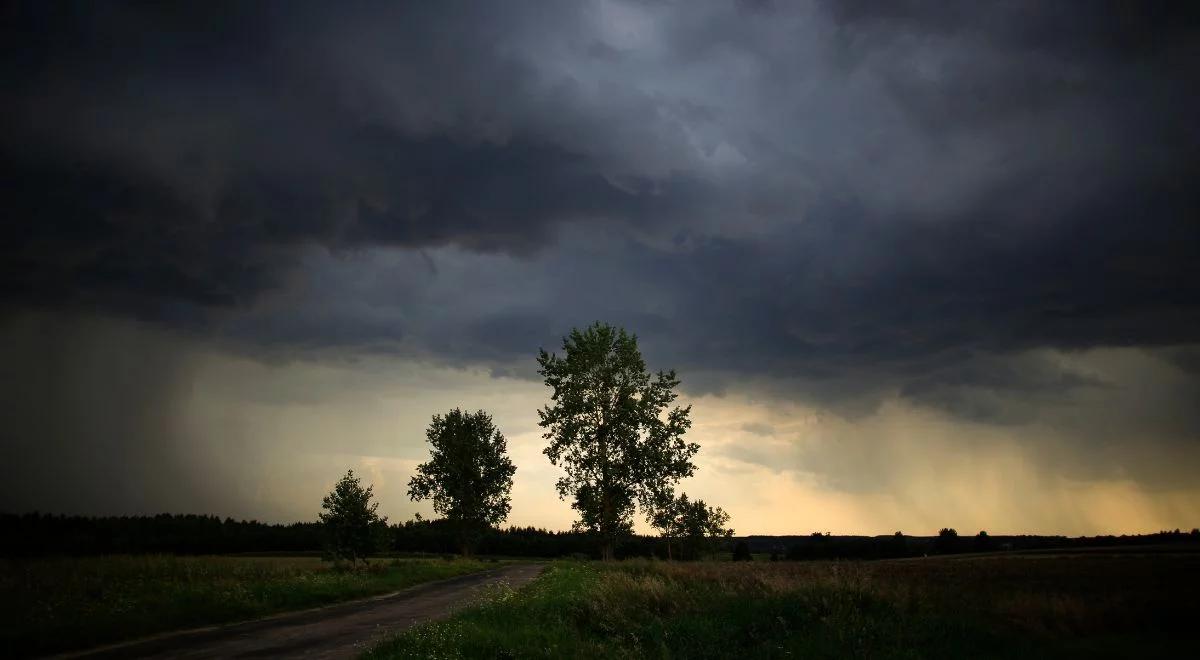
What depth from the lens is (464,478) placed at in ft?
226

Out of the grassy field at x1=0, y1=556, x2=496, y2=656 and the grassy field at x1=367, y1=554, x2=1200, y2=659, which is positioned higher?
the grassy field at x1=367, y1=554, x2=1200, y2=659

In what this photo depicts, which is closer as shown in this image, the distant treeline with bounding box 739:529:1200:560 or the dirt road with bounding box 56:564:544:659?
the dirt road with bounding box 56:564:544:659

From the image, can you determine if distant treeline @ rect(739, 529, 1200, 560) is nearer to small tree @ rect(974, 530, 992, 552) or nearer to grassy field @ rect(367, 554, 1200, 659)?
small tree @ rect(974, 530, 992, 552)

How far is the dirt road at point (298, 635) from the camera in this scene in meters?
14.3

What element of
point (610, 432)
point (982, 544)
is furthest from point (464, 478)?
point (982, 544)

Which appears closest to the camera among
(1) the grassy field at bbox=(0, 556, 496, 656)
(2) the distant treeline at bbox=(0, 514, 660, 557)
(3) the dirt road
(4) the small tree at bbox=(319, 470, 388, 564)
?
(3) the dirt road

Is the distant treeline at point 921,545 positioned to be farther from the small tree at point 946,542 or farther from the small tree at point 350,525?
the small tree at point 350,525

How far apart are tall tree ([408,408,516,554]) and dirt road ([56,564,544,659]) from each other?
43.4m

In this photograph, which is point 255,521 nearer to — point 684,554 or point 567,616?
point 684,554

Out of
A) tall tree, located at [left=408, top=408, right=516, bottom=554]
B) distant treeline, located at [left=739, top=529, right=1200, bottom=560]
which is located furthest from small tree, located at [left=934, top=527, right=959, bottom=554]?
tall tree, located at [left=408, top=408, right=516, bottom=554]

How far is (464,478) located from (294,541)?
60498mm

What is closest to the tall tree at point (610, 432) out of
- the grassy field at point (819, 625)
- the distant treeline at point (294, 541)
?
the distant treeline at point (294, 541)

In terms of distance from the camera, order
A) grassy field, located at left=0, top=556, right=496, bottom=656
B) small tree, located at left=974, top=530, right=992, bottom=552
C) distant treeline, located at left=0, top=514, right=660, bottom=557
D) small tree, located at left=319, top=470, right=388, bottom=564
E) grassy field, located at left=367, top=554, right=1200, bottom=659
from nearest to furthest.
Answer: grassy field, located at left=367, top=554, right=1200, bottom=659 < grassy field, located at left=0, top=556, right=496, bottom=656 < small tree, located at left=319, top=470, right=388, bottom=564 < small tree, located at left=974, top=530, right=992, bottom=552 < distant treeline, located at left=0, top=514, right=660, bottom=557

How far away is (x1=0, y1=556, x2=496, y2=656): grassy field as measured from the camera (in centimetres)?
1594
